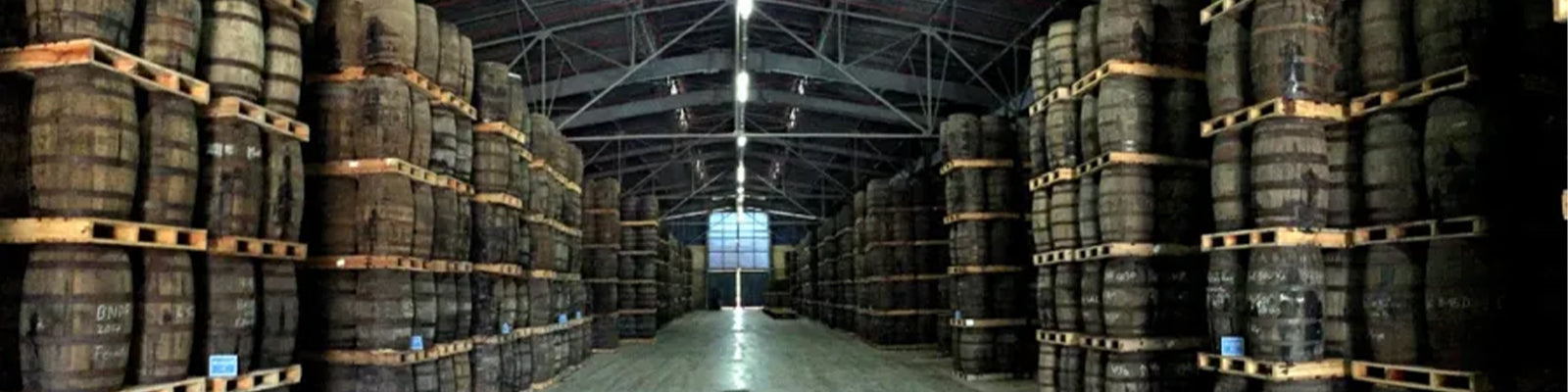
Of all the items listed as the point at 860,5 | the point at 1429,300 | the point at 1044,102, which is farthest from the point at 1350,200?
the point at 860,5

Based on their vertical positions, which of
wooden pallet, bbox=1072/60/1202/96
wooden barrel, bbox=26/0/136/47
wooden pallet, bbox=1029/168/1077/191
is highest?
wooden pallet, bbox=1072/60/1202/96

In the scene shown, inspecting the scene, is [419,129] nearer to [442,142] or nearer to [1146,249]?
[442,142]

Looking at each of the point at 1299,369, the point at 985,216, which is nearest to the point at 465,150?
the point at 1299,369

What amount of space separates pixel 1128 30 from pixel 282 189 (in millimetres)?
7068

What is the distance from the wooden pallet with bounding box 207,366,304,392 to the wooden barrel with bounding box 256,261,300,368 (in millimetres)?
84

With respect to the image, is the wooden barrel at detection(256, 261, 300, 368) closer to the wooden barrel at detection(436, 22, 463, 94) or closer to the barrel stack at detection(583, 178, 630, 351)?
the wooden barrel at detection(436, 22, 463, 94)

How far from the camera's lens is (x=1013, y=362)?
49.2ft

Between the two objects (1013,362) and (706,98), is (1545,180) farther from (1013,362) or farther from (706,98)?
(706,98)

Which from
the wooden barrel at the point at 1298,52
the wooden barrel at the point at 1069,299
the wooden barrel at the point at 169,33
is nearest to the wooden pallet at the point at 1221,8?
the wooden barrel at the point at 1298,52

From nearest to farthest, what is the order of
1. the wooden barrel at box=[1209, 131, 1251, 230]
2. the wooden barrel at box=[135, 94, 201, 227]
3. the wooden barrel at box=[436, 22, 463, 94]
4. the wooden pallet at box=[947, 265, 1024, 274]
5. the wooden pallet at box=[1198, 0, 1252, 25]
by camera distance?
the wooden barrel at box=[135, 94, 201, 227] → the wooden barrel at box=[1209, 131, 1251, 230] → the wooden pallet at box=[1198, 0, 1252, 25] → the wooden barrel at box=[436, 22, 463, 94] → the wooden pallet at box=[947, 265, 1024, 274]

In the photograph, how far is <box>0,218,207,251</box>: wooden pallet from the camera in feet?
18.0

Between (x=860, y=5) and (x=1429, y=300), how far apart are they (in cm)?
1341

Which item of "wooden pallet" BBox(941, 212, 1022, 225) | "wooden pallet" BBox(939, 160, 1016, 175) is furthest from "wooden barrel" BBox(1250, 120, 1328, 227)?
"wooden pallet" BBox(939, 160, 1016, 175)

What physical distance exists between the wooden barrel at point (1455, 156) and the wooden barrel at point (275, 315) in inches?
286
